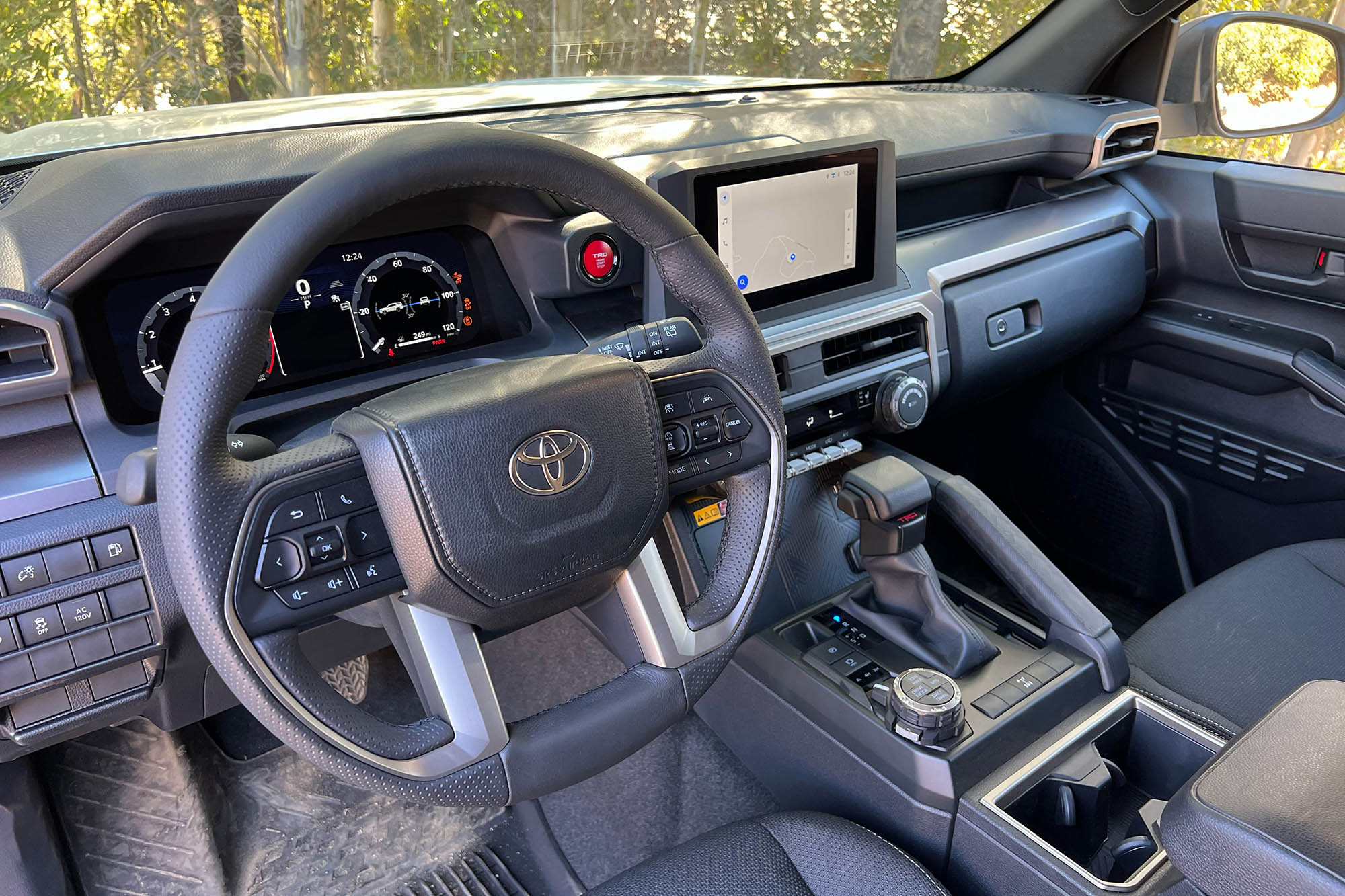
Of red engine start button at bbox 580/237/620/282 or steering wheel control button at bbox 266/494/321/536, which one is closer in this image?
steering wheel control button at bbox 266/494/321/536

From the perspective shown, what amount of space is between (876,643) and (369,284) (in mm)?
841

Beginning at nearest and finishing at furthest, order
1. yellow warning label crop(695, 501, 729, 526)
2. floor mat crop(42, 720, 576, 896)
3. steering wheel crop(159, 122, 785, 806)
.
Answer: steering wheel crop(159, 122, 785, 806) → yellow warning label crop(695, 501, 729, 526) → floor mat crop(42, 720, 576, 896)

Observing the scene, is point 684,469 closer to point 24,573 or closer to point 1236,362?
point 24,573

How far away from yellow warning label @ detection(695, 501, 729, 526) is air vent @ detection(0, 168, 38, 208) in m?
0.94

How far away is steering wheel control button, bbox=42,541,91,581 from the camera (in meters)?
0.96

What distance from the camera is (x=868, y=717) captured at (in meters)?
1.26

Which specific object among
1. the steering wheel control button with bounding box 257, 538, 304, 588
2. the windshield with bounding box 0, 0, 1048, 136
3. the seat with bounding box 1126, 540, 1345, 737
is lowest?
the seat with bounding box 1126, 540, 1345, 737

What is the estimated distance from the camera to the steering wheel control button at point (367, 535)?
826 millimetres

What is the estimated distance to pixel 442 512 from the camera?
0.81 meters

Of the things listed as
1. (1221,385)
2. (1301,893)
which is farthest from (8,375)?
(1221,385)

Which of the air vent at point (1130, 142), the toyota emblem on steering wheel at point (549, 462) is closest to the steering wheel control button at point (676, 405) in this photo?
the toyota emblem on steering wheel at point (549, 462)

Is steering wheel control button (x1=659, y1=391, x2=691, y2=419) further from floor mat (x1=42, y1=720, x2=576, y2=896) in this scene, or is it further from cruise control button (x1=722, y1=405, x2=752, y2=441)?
floor mat (x1=42, y1=720, x2=576, y2=896)

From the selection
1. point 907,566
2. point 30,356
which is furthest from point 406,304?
point 907,566

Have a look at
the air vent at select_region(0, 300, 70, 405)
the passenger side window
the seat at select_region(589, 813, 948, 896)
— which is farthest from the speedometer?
the passenger side window
